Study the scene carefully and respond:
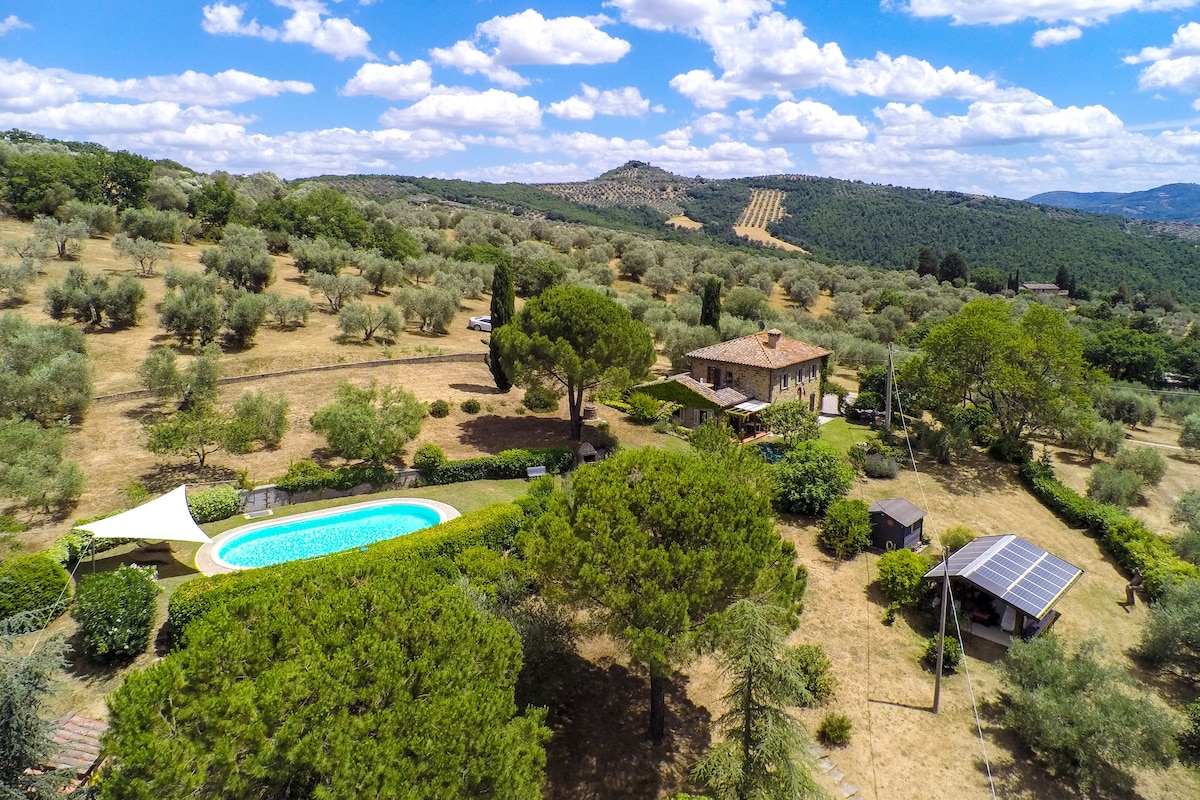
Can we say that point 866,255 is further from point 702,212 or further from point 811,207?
point 702,212

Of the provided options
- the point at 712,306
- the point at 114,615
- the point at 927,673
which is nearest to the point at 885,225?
the point at 712,306

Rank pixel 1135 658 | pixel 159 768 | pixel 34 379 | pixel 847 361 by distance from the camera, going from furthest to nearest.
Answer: pixel 847 361 → pixel 34 379 → pixel 1135 658 → pixel 159 768

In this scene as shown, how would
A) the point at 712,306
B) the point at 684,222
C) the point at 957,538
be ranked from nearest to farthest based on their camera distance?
1. the point at 957,538
2. the point at 712,306
3. the point at 684,222

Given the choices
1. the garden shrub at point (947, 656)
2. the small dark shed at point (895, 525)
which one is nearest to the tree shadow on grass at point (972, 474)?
the small dark shed at point (895, 525)

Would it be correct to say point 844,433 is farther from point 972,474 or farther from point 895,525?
point 895,525

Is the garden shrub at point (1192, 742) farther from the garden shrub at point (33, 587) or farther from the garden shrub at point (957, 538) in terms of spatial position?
the garden shrub at point (33, 587)

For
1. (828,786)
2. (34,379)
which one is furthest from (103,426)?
(828,786)
